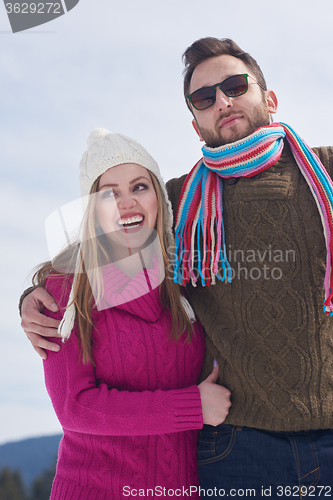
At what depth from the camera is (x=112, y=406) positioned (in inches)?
78.0

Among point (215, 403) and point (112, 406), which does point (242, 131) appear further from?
point (112, 406)

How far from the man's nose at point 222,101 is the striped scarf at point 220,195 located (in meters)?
0.22

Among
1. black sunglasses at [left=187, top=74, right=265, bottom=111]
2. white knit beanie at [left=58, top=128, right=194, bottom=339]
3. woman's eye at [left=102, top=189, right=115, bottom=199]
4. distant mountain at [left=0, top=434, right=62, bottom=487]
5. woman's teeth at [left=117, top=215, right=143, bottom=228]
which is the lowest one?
distant mountain at [left=0, top=434, right=62, bottom=487]

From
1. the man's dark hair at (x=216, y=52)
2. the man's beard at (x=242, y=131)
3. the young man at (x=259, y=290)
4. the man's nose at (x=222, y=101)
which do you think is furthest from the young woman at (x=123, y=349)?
the man's dark hair at (x=216, y=52)

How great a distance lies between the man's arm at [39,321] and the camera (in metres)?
2.13

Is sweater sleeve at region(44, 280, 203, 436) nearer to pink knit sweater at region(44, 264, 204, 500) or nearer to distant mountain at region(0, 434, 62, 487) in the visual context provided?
pink knit sweater at region(44, 264, 204, 500)

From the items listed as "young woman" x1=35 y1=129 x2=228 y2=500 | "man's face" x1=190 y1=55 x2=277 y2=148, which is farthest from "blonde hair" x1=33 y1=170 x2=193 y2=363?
"man's face" x1=190 y1=55 x2=277 y2=148

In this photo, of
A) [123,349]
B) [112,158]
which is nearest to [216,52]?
[112,158]

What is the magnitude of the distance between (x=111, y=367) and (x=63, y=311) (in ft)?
1.19

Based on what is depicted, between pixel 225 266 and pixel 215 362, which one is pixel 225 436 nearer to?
pixel 215 362

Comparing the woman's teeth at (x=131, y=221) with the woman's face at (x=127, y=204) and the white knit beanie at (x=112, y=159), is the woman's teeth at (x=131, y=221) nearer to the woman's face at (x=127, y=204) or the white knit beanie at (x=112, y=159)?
the woman's face at (x=127, y=204)


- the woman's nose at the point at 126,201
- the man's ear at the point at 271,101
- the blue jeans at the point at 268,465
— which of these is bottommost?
the blue jeans at the point at 268,465

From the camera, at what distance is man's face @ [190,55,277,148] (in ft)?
7.38

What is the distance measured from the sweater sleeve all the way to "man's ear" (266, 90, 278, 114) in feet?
5.07
